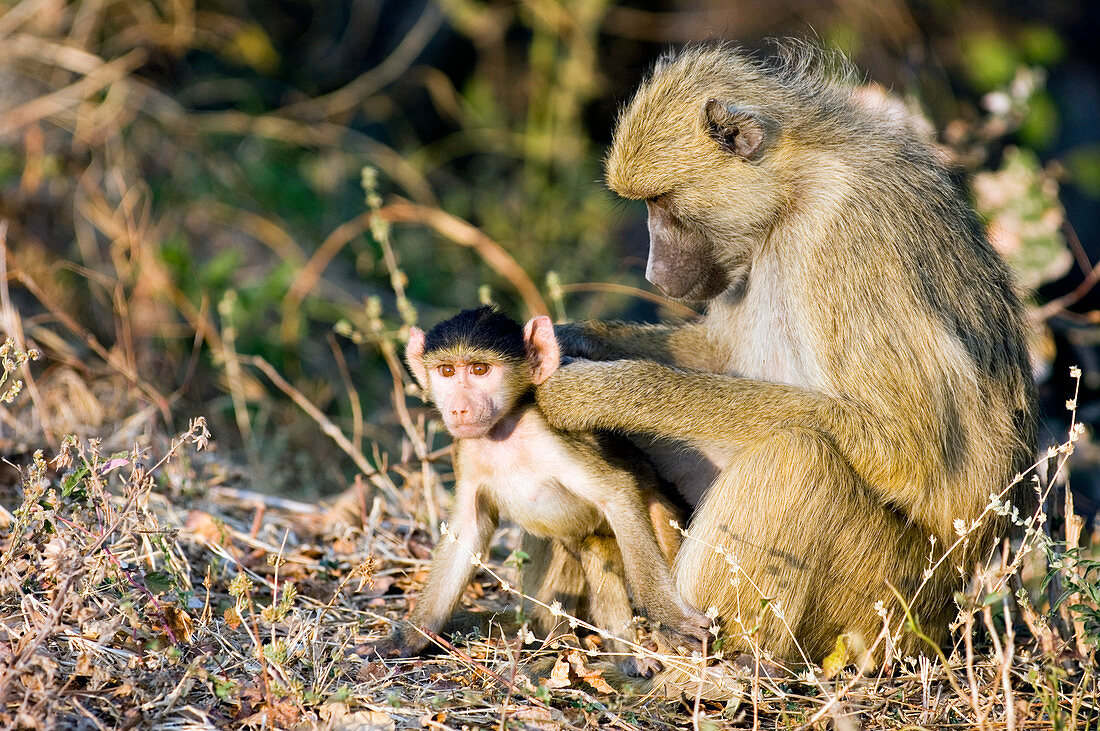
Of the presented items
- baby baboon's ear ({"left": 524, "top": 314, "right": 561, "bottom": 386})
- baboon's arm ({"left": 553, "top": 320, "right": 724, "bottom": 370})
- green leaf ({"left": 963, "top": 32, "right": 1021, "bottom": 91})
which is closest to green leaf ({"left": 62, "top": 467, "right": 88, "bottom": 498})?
baby baboon's ear ({"left": 524, "top": 314, "right": 561, "bottom": 386})

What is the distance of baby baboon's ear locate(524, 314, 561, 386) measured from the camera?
292cm

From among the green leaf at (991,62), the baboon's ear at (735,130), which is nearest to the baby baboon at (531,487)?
the baboon's ear at (735,130)

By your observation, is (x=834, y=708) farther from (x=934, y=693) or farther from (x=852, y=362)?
(x=852, y=362)

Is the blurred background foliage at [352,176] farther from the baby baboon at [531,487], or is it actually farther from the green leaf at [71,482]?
→ the green leaf at [71,482]

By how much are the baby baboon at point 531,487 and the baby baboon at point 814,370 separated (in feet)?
0.27

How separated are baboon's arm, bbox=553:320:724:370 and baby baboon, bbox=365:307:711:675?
430 mm

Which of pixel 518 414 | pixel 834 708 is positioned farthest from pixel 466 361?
pixel 834 708

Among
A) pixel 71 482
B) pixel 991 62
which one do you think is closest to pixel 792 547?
pixel 71 482

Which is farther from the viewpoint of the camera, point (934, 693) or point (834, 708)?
point (934, 693)

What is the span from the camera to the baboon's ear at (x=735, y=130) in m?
3.01

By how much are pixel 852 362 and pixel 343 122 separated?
578cm

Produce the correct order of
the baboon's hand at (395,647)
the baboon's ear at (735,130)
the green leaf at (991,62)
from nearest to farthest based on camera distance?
the baboon's hand at (395,647), the baboon's ear at (735,130), the green leaf at (991,62)

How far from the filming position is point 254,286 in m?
5.90

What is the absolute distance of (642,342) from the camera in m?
3.53
